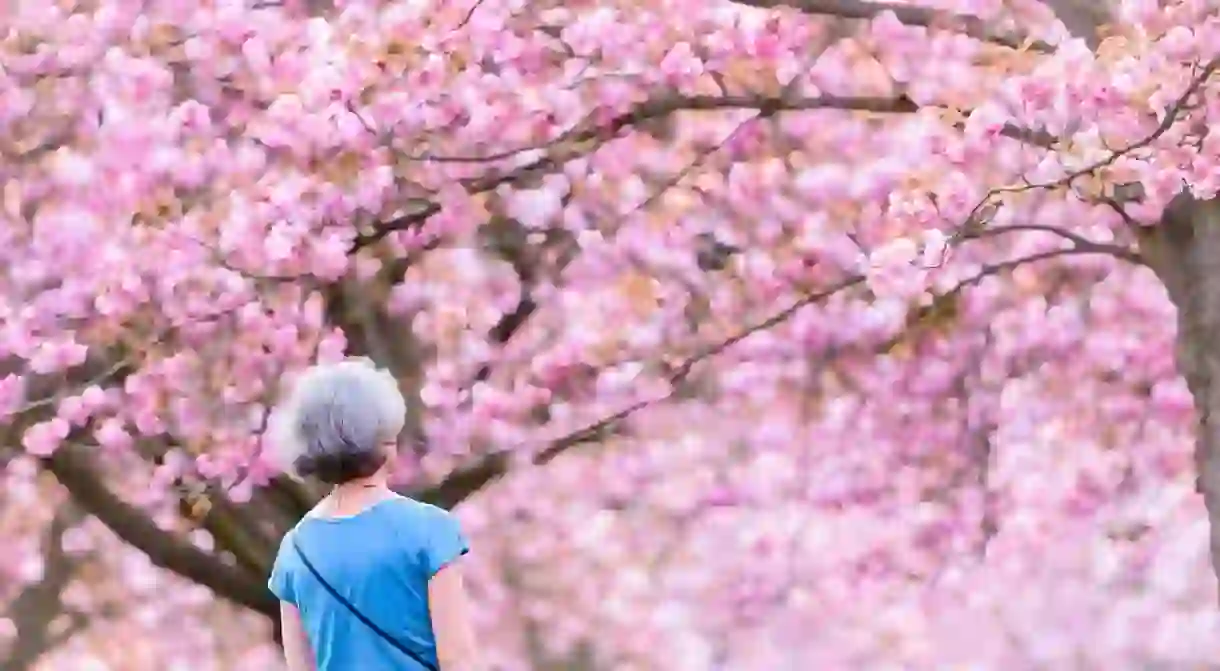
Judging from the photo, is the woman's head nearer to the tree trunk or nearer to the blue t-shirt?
the blue t-shirt

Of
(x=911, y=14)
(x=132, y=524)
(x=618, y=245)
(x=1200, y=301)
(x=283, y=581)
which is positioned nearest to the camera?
(x=283, y=581)

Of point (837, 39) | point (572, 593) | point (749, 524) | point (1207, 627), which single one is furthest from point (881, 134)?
point (1207, 627)

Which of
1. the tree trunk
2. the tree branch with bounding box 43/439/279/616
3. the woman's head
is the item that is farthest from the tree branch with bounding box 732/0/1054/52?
the tree branch with bounding box 43/439/279/616

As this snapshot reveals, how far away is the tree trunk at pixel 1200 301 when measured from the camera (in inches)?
177

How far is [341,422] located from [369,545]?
0.70 ft

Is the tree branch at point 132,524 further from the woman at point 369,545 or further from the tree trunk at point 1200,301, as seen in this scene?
the tree trunk at point 1200,301

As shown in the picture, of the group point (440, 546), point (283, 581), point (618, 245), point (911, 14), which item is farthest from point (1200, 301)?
point (283, 581)

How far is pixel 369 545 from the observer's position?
9.14 feet

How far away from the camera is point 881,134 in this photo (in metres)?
6.24

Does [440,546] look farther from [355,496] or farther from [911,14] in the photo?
[911,14]

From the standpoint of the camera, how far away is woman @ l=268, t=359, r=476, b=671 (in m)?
2.78

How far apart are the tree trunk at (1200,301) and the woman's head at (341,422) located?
8.58 feet

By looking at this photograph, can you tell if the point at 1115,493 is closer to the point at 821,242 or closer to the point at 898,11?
the point at 821,242

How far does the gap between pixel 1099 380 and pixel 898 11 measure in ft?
8.41
